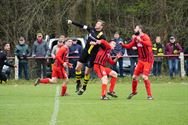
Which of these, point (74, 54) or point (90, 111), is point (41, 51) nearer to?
point (74, 54)

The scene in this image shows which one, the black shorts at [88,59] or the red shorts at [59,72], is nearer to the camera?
the black shorts at [88,59]

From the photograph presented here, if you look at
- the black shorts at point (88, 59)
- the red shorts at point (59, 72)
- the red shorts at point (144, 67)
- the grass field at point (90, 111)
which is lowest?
the grass field at point (90, 111)

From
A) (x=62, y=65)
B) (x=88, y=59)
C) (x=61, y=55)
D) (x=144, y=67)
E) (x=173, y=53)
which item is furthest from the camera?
(x=173, y=53)

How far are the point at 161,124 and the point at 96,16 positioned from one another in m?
30.3

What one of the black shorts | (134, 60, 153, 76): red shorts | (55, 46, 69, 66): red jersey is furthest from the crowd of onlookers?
(134, 60, 153, 76): red shorts

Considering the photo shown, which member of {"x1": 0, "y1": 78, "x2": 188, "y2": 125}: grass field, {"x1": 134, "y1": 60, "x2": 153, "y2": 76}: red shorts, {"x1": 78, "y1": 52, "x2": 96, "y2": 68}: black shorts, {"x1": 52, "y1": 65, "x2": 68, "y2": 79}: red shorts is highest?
{"x1": 78, "y1": 52, "x2": 96, "y2": 68}: black shorts

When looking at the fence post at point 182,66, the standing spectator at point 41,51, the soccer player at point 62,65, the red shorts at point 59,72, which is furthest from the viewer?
the fence post at point 182,66

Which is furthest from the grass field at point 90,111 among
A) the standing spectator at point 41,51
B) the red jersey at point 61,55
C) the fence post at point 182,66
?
the fence post at point 182,66

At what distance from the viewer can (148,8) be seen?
43594 mm

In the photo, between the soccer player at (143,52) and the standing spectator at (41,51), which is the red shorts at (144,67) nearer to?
the soccer player at (143,52)

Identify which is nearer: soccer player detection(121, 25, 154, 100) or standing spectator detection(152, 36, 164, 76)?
soccer player detection(121, 25, 154, 100)

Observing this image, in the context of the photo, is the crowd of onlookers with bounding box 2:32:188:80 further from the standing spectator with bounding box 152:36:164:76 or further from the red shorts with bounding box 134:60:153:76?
the red shorts with bounding box 134:60:153:76

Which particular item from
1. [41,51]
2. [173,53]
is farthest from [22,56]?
[173,53]

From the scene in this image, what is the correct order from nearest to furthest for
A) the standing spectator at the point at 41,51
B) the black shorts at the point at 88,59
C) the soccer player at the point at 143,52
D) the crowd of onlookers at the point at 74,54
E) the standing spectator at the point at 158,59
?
the soccer player at the point at 143,52 → the black shorts at the point at 88,59 → the crowd of onlookers at the point at 74,54 → the standing spectator at the point at 41,51 → the standing spectator at the point at 158,59
